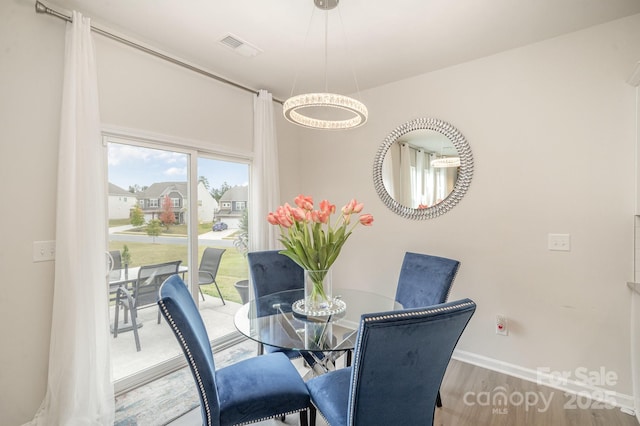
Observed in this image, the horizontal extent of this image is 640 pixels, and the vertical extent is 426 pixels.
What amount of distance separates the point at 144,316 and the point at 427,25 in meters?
3.12

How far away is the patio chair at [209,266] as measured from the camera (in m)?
2.79

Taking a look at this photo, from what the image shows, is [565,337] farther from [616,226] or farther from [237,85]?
[237,85]

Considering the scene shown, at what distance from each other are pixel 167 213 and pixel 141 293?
2.22 ft

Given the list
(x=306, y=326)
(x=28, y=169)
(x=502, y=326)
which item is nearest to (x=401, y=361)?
(x=306, y=326)

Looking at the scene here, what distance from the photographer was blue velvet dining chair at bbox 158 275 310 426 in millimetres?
1269

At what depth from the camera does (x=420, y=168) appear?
2.86 meters

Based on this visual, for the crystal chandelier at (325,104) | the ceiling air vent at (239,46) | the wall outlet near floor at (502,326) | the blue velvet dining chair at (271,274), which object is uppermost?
the ceiling air vent at (239,46)

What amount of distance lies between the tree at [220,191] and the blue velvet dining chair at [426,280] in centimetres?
187

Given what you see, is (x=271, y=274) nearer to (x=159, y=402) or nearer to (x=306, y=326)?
(x=306, y=326)

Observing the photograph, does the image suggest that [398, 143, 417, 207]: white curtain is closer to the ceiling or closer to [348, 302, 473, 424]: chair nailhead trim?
the ceiling

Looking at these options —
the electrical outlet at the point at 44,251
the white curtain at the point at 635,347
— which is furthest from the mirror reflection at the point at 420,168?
the electrical outlet at the point at 44,251

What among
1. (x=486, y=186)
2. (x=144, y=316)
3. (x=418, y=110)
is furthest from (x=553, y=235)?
(x=144, y=316)

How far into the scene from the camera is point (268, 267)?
2.56 metres

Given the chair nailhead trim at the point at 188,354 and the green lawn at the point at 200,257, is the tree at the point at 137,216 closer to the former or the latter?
the green lawn at the point at 200,257
